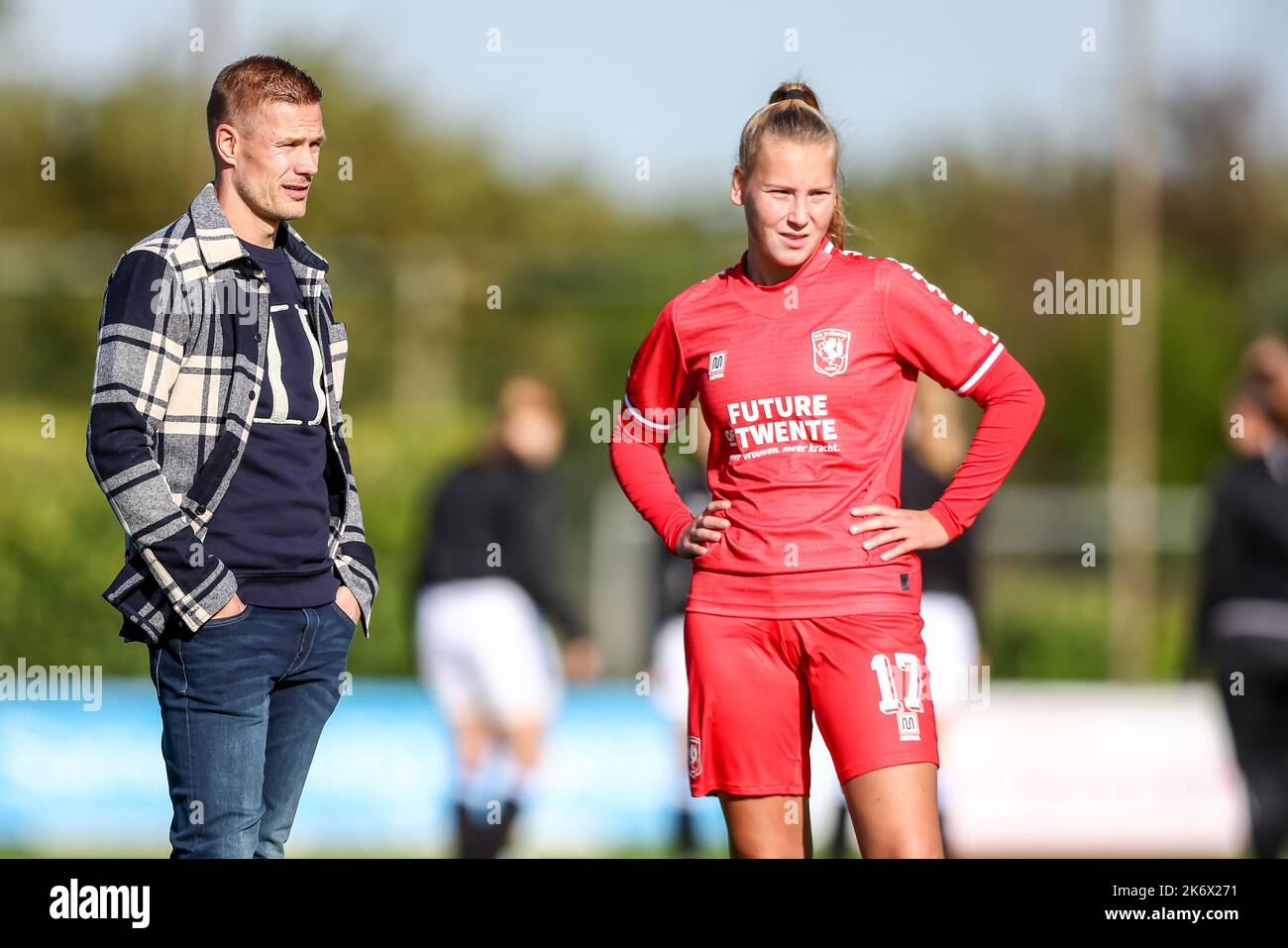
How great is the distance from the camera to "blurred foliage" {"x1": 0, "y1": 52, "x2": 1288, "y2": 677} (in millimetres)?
14414

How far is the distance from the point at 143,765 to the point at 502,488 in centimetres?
310

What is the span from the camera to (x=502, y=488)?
8641 millimetres

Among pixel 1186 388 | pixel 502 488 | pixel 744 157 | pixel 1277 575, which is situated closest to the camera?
pixel 744 157

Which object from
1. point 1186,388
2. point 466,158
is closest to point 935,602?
point 1186,388

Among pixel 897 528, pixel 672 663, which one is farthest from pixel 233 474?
pixel 672 663

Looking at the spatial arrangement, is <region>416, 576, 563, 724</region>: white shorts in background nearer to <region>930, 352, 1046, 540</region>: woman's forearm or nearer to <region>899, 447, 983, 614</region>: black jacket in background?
<region>899, 447, 983, 614</region>: black jacket in background

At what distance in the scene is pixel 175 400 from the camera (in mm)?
3650

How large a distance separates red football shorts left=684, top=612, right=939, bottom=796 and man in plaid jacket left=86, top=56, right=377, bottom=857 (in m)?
0.86

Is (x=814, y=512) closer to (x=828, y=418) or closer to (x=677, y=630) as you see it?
(x=828, y=418)

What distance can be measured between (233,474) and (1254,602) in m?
5.61

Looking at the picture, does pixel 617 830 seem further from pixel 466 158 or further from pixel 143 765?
pixel 466 158

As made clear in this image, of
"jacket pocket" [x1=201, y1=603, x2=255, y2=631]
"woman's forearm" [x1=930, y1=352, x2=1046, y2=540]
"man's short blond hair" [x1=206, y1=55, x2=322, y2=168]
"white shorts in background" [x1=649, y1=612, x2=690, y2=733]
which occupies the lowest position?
"white shorts in background" [x1=649, y1=612, x2=690, y2=733]

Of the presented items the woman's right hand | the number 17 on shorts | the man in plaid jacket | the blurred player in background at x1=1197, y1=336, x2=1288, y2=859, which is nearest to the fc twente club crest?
the woman's right hand
